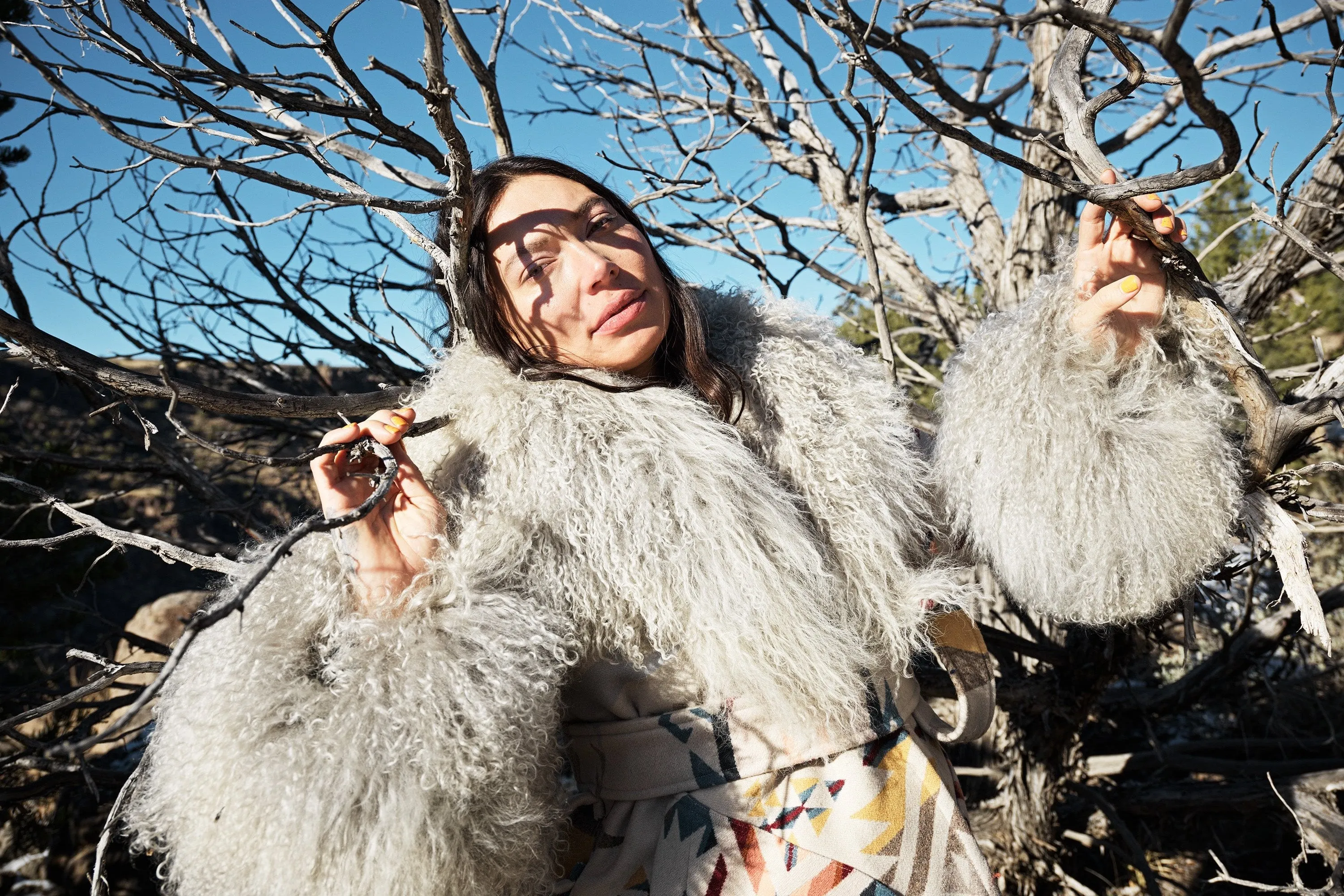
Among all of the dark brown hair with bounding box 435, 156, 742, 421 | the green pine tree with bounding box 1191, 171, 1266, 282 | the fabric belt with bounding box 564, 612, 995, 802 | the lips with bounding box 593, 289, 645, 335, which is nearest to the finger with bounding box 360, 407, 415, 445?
the dark brown hair with bounding box 435, 156, 742, 421

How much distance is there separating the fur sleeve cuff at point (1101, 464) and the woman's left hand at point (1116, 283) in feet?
0.07

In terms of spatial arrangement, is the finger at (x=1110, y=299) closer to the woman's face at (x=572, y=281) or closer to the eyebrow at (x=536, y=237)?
the woman's face at (x=572, y=281)

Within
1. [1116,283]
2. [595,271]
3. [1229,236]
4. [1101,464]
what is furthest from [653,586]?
[1229,236]

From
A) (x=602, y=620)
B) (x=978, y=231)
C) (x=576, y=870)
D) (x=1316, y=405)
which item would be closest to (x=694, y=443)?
(x=602, y=620)

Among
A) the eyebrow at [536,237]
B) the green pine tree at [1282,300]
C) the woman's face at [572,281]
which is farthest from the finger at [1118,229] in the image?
the green pine tree at [1282,300]

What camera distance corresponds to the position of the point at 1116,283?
4.29 ft

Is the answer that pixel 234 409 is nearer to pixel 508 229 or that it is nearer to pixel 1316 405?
pixel 508 229

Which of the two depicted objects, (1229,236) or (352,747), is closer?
(352,747)

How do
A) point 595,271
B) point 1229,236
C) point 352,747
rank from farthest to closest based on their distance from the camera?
1. point 1229,236
2. point 595,271
3. point 352,747

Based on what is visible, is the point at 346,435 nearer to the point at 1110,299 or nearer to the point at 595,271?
the point at 595,271

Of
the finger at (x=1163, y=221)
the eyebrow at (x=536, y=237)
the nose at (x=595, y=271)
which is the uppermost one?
the eyebrow at (x=536, y=237)

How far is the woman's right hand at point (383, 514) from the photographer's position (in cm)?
117

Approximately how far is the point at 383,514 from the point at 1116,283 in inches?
46.6

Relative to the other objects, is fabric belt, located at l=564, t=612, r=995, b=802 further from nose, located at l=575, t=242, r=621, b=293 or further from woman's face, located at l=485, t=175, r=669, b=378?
nose, located at l=575, t=242, r=621, b=293
